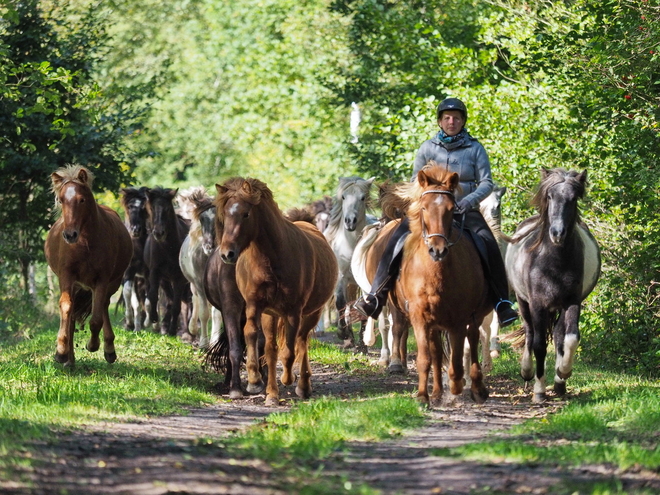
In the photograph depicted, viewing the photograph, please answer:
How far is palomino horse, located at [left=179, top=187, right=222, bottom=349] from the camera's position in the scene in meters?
16.3

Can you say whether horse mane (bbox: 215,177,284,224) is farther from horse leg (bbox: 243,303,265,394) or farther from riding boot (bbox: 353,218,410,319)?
riding boot (bbox: 353,218,410,319)

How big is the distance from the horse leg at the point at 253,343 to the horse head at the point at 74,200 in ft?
8.00

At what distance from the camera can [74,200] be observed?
12.7 meters

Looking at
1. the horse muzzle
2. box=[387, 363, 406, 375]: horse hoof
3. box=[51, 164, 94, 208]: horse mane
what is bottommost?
box=[387, 363, 406, 375]: horse hoof

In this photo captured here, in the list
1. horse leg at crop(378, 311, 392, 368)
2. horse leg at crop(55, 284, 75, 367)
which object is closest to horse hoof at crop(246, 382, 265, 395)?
horse leg at crop(55, 284, 75, 367)

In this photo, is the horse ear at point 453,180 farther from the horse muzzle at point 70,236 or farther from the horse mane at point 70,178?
the horse mane at point 70,178

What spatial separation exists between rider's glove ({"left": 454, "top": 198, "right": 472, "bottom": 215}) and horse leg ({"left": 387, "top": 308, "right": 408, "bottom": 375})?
4.03m

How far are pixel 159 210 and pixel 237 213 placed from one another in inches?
345

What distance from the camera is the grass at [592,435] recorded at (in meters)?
6.99

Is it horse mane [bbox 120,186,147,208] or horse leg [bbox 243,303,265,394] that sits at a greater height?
horse mane [bbox 120,186,147,208]

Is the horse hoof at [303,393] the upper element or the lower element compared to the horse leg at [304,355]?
lower

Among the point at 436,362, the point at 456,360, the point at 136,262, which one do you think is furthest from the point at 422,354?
the point at 136,262

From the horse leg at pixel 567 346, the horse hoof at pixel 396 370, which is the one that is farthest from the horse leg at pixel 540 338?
the horse hoof at pixel 396 370

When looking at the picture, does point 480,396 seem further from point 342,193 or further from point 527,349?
point 342,193
